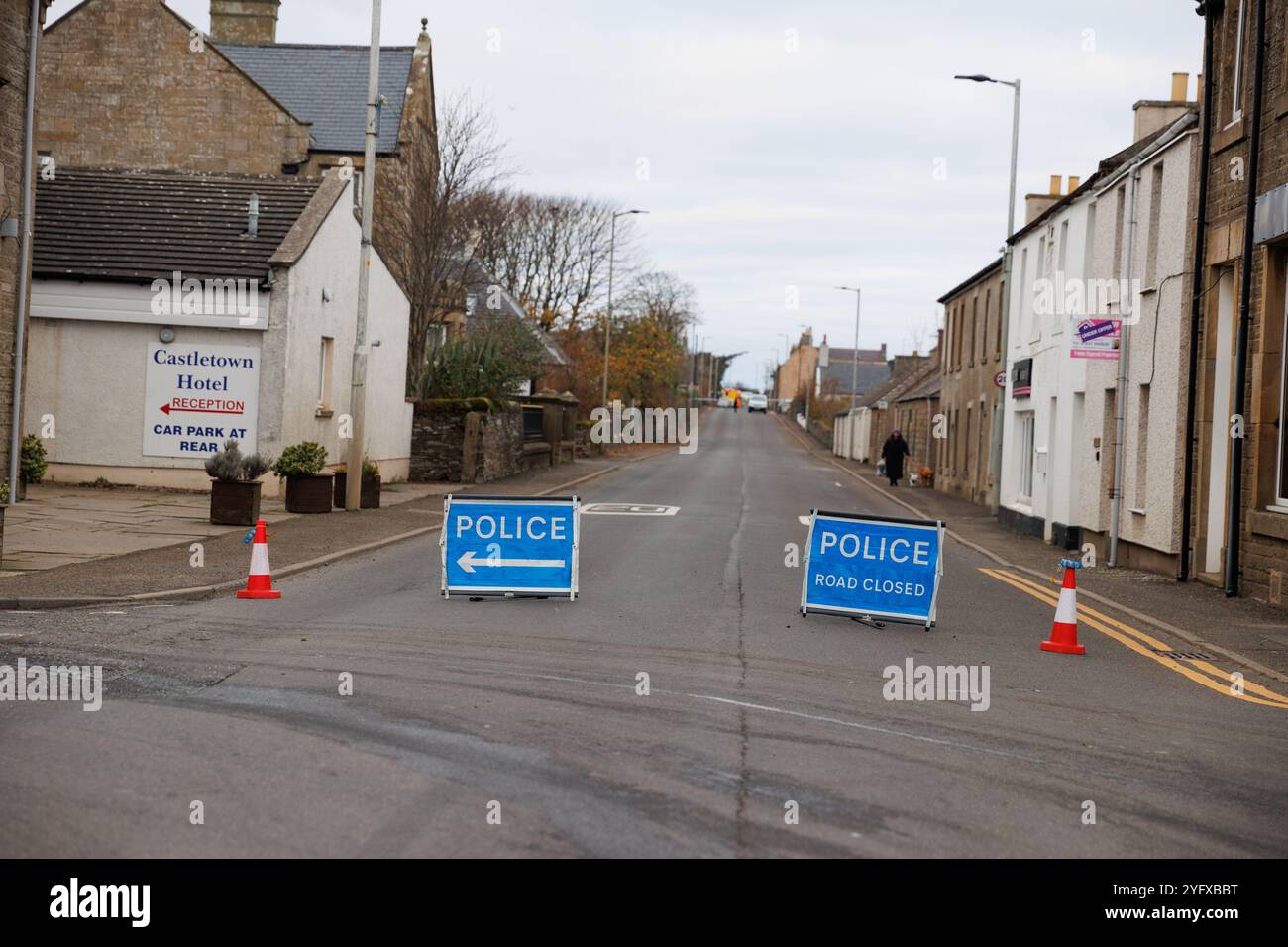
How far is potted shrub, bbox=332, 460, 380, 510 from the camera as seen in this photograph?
24.0 meters

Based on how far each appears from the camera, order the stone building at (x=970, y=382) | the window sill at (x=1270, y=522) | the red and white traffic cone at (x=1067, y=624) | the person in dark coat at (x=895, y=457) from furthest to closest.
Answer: the person in dark coat at (x=895, y=457) < the stone building at (x=970, y=382) < the window sill at (x=1270, y=522) < the red and white traffic cone at (x=1067, y=624)

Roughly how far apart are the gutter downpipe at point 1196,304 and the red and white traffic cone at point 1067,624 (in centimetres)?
731

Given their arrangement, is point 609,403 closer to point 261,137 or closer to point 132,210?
point 261,137

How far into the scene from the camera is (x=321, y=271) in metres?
25.9

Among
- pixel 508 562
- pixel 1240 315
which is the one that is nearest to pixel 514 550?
pixel 508 562

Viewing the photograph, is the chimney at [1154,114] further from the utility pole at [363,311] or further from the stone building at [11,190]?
the stone building at [11,190]

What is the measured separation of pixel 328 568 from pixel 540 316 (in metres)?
56.3

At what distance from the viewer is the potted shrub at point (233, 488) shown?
18875 mm

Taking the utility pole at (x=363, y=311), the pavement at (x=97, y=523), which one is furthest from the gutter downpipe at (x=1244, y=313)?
the utility pole at (x=363, y=311)

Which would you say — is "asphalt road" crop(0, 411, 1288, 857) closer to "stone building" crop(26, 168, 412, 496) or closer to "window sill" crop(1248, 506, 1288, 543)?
"window sill" crop(1248, 506, 1288, 543)

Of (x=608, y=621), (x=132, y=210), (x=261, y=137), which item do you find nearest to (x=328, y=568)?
(x=608, y=621)

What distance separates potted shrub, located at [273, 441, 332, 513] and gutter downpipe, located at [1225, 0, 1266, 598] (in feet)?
Result: 45.1

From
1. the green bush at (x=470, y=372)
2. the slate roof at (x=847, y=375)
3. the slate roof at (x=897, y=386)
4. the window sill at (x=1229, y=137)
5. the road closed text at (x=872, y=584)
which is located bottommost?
the road closed text at (x=872, y=584)

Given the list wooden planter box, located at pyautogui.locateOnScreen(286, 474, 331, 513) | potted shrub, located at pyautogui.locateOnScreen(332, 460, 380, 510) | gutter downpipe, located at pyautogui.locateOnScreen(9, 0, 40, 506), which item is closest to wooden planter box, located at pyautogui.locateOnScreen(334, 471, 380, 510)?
potted shrub, located at pyautogui.locateOnScreen(332, 460, 380, 510)
